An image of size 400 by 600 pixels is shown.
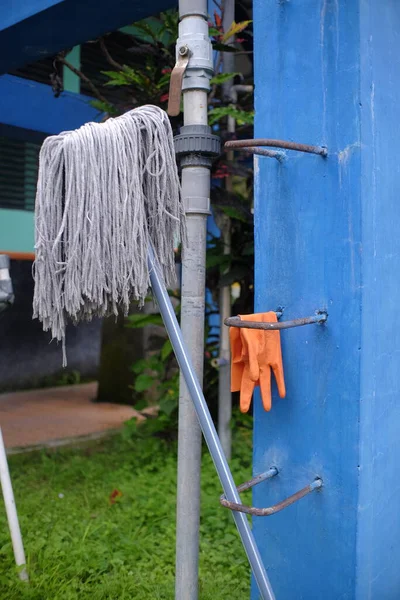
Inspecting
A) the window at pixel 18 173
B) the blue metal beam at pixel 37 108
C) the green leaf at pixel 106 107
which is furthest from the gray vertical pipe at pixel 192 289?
the window at pixel 18 173

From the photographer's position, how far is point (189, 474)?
6.82ft

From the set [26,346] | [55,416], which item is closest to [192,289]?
[55,416]

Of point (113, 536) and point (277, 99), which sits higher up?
point (277, 99)

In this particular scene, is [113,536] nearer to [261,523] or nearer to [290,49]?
[261,523]

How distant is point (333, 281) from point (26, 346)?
6.65 meters

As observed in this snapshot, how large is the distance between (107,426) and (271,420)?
4228mm

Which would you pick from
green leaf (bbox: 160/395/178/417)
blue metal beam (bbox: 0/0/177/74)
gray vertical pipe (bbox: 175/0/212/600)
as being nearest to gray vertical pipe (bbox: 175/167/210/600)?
gray vertical pipe (bbox: 175/0/212/600)

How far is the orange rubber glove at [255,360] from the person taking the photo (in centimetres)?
202

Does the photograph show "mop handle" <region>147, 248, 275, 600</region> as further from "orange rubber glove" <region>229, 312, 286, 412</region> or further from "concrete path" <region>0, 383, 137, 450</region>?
"concrete path" <region>0, 383, 137, 450</region>

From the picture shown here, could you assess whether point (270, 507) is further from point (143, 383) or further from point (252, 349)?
point (143, 383)

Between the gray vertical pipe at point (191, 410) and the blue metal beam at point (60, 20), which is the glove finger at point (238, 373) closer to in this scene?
the gray vertical pipe at point (191, 410)

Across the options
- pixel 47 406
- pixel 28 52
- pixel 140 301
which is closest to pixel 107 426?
pixel 47 406

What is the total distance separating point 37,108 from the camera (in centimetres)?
497

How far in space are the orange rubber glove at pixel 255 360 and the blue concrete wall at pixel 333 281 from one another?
94 mm
